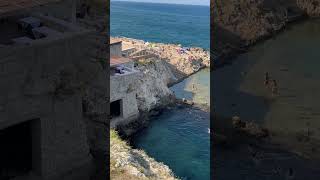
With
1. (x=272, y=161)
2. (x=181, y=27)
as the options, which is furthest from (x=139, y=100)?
(x=181, y=27)

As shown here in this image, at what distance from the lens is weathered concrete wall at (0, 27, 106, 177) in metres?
2.46

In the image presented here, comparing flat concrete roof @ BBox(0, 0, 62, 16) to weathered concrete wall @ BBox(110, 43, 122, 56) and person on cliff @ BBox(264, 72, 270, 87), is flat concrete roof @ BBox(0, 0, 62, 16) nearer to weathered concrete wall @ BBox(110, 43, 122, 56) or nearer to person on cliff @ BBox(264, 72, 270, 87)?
person on cliff @ BBox(264, 72, 270, 87)

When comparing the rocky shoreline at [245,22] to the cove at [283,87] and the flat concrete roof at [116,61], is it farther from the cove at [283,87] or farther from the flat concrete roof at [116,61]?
the flat concrete roof at [116,61]

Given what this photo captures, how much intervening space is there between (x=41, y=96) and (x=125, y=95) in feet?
38.4

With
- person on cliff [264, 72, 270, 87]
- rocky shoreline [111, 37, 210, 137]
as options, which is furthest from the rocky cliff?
rocky shoreline [111, 37, 210, 137]

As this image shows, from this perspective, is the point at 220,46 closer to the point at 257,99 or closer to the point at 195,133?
the point at 257,99

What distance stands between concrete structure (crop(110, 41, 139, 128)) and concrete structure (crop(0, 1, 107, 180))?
10305 millimetres

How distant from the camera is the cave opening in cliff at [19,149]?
2781mm

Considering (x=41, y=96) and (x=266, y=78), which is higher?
(x=41, y=96)

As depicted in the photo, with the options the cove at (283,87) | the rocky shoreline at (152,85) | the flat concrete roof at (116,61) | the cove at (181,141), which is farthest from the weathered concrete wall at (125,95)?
the cove at (283,87)

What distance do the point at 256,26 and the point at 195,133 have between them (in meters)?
→ 7.86

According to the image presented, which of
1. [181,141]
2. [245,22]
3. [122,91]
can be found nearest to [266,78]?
[245,22]

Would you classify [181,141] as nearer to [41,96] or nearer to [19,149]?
[19,149]

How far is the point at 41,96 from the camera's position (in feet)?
8.70
